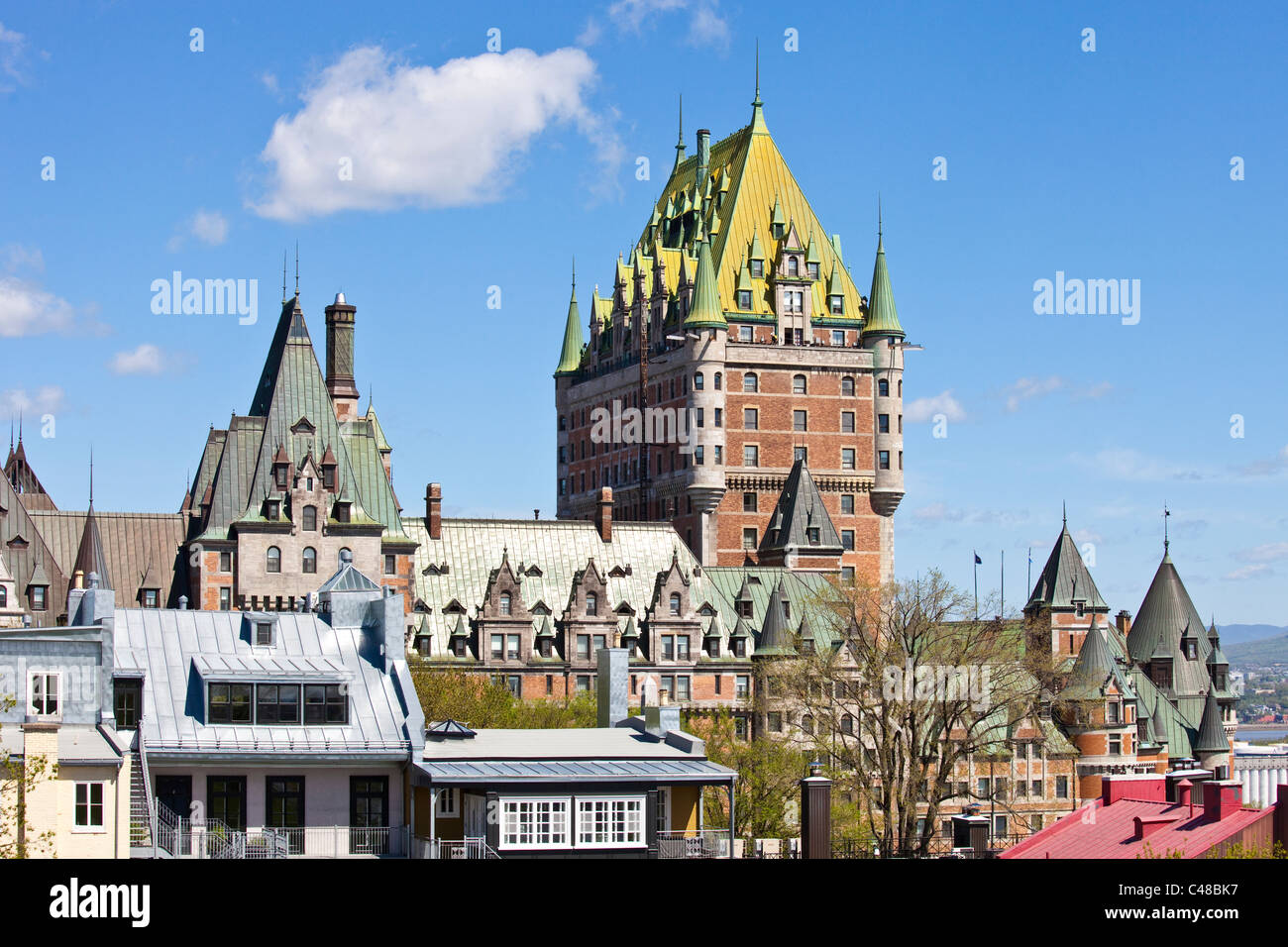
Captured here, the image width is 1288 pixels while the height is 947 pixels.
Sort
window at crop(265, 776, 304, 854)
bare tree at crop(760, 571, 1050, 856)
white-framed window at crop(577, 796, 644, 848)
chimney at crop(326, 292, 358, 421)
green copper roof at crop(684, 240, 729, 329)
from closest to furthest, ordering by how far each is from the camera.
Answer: white-framed window at crop(577, 796, 644, 848), window at crop(265, 776, 304, 854), bare tree at crop(760, 571, 1050, 856), chimney at crop(326, 292, 358, 421), green copper roof at crop(684, 240, 729, 329)

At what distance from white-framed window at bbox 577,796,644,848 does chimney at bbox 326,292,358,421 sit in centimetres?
7306

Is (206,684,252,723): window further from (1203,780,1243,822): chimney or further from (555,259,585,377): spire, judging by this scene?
(555,259,585,377): spire

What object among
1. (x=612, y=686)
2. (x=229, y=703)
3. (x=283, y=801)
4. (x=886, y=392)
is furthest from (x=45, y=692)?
(x=886, y=392)

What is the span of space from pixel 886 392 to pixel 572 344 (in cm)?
3042

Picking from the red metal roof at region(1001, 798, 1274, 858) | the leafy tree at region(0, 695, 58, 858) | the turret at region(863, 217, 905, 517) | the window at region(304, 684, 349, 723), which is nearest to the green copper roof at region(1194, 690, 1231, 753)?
the turret at region(863, 217, 905, 517)

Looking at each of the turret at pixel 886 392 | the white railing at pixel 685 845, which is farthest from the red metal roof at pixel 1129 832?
the turret at pixel 886 392

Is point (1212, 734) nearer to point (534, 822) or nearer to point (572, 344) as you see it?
point (572, 344)

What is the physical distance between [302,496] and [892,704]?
39416 mm

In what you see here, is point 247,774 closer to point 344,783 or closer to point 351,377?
point 344,783

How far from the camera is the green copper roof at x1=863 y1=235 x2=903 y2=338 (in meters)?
149

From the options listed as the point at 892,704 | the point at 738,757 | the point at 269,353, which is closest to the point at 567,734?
the point at 892,704

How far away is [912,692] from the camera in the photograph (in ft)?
282
